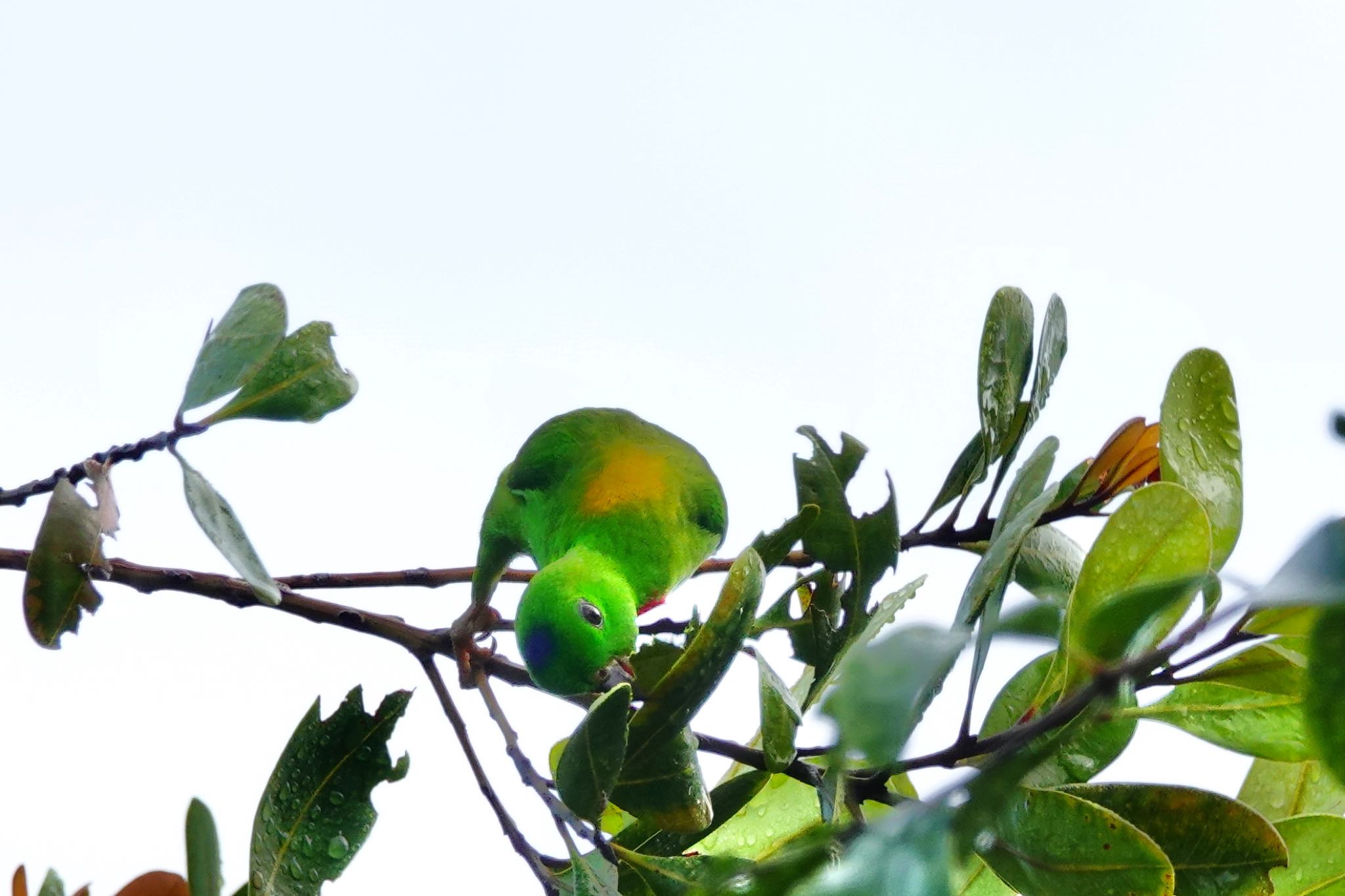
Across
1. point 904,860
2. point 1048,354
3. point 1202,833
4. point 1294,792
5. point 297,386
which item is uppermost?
point 297,386

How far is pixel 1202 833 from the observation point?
132cm

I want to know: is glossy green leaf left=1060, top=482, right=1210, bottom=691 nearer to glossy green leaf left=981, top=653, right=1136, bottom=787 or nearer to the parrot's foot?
glossy green leaf left=981, top=653, right=1136, bottom=787

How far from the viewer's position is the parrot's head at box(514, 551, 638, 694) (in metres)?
1.87

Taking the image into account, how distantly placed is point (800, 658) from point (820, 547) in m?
0.20

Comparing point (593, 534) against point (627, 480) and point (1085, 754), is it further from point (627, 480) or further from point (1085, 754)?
point (1085, 754)

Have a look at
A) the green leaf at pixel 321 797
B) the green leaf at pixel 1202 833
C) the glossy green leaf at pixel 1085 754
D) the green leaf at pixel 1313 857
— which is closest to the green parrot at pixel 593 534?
the green leaf at pixel 321 797

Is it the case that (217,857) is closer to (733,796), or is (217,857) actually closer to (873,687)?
(733,796)

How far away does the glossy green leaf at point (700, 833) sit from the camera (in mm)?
1553

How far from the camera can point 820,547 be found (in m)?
1.63

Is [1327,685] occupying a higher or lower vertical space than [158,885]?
higher

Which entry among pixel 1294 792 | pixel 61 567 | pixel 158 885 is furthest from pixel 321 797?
pixel 1294 792

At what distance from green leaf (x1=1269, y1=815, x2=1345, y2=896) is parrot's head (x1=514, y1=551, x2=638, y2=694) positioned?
3.08ft

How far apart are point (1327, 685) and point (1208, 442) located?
1052mm

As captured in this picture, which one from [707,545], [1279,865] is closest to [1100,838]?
[1279,865]
